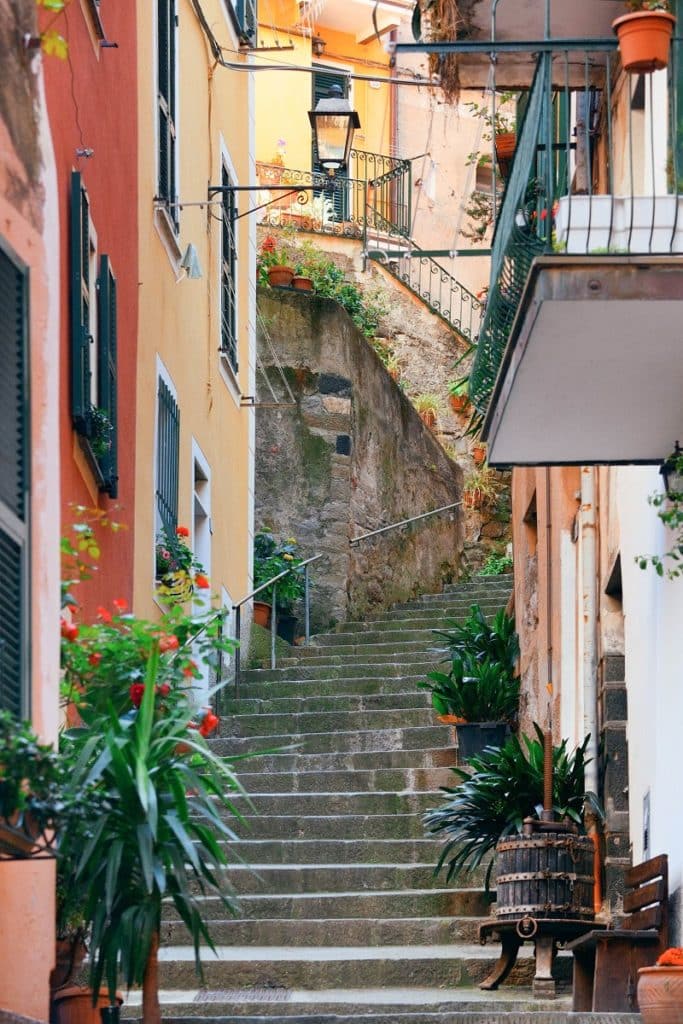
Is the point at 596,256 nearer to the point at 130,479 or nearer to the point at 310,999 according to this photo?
the point at 310,999

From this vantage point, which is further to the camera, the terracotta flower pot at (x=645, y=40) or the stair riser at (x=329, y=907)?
the stair riser at (x=329, y=907)

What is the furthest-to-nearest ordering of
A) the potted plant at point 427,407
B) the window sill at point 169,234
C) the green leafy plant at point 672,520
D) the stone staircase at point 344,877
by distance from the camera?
the potted plant at point 427,407 < the window sill at point 169,234 < the stone staircase at point 344,877 < the green leafy plant at point 672,520

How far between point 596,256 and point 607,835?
4742mm

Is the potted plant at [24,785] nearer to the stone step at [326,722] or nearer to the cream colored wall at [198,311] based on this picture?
the cream colored wall at [198,311]

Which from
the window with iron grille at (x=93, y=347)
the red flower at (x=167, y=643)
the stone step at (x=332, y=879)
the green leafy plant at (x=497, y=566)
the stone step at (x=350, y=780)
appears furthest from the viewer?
the green leafy plant at (x=497, y=566)

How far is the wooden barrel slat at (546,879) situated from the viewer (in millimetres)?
9281

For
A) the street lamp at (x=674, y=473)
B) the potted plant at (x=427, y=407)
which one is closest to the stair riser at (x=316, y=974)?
the street lamp at (x=674, y=473)

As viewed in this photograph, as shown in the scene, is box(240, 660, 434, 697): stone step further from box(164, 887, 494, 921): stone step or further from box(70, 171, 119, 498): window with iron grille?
box(70, 171, 119, 498): window with iron grille

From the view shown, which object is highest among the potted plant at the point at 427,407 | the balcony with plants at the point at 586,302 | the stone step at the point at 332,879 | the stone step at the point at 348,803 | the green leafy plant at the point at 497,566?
the potted plant at the point at 427,407

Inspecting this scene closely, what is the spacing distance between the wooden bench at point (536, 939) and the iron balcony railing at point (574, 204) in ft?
8.36

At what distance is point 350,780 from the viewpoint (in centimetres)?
1250

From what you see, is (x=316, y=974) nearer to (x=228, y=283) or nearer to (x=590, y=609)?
(x=590, y=609)

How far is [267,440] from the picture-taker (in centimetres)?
1962

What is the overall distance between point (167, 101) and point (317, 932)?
19.1 feet
